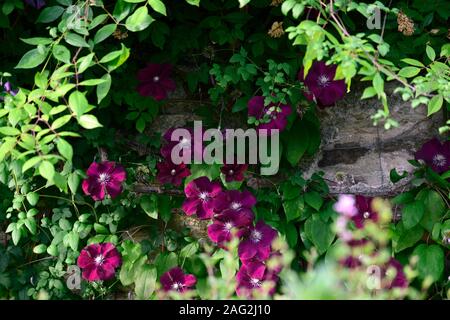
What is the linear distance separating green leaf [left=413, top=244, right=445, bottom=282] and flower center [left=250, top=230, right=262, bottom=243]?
0.57m

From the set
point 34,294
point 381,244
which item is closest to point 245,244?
point 381,244

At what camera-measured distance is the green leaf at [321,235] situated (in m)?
2.51

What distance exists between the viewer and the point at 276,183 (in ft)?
8.80

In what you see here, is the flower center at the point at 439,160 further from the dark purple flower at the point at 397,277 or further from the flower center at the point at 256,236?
the flower center at the point at 256,236

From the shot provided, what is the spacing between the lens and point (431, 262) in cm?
243

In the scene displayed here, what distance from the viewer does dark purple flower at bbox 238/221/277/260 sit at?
2.46 metres

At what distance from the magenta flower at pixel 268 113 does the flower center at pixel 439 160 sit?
583mm

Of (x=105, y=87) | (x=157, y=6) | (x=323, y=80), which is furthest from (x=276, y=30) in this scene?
(x=105, y=87)

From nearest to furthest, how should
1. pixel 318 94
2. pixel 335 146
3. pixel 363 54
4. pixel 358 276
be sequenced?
pixel 363 54, pixel 358 276, pixel 318 94, pixel 335 146

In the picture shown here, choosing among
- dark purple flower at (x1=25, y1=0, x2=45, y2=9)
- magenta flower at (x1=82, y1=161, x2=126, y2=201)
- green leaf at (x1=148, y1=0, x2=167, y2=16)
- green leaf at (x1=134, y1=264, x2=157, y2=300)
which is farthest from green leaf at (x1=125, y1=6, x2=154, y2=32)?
green leaf at (x1=134, y1=264, x2=157, y2=300)

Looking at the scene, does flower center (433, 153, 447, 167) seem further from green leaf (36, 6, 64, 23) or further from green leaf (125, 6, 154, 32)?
green leaf (36, 6, 64, 23)

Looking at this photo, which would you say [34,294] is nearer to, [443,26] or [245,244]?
[245,244]

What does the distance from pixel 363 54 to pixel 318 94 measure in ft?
1.76

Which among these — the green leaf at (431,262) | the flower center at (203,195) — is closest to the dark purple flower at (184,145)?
the flower center at (203,195)
